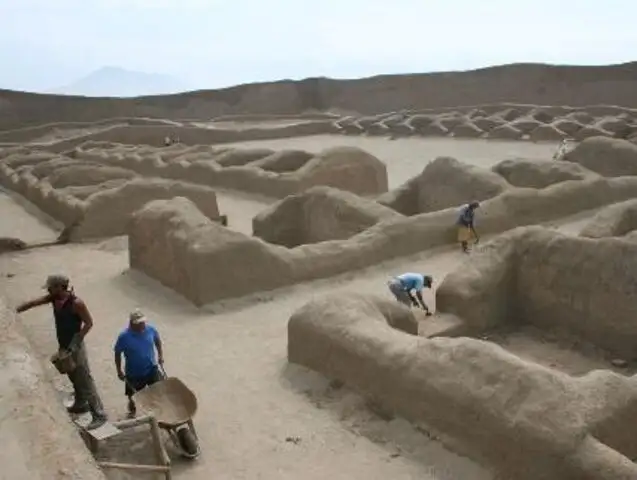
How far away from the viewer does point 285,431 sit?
6.57m

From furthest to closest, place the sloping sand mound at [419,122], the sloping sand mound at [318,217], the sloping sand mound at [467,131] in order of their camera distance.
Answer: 1. the sloping sand mound at [419,122]
2. the sloping sand mound at [467,131]
3. the sloping sand mound at [318,217]

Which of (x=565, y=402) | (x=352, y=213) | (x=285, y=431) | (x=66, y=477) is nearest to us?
(x=66, y=477)

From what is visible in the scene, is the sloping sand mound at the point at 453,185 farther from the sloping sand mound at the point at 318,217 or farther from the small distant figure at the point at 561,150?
the small distant figure at the point at 561,150

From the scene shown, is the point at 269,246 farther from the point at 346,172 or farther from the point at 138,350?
the point at 346,172

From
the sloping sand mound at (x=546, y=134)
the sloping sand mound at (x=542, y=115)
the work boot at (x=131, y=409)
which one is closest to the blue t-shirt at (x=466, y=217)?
the work boot at (x=131, y=409)

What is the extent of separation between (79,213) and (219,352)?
7519 mm

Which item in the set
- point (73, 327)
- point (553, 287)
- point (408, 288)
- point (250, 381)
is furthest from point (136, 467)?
point (553, 287)

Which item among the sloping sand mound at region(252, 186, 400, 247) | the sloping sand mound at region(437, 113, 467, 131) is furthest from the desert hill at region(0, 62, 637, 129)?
the sloping sand mound at region(252, 186, 400, 247)

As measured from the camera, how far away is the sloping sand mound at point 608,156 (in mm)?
17031

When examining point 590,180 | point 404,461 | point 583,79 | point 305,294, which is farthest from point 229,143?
point 404,461

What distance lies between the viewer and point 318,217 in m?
13.1

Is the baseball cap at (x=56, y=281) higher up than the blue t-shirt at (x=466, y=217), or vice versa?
the baseball cap at (x=56, y=281)

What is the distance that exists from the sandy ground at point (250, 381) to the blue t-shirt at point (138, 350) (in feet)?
2.41

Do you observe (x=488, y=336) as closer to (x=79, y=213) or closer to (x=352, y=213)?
(x=352, y=213)
